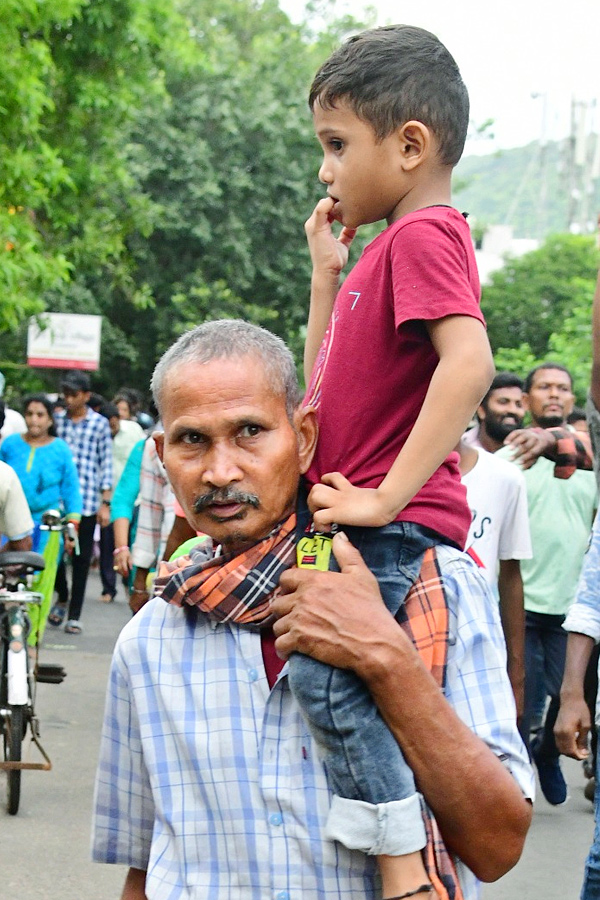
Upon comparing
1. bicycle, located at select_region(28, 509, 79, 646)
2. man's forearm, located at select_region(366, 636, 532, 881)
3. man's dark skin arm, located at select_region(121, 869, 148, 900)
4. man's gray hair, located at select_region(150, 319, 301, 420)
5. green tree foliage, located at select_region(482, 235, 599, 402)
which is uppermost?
man's gray hair, located at select_region(150, 319, 301, 420)

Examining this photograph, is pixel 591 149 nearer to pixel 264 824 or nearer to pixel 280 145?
pixel 280 145

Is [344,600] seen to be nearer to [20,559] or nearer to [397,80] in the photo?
[397,80]

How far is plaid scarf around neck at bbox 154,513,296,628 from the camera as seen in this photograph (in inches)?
96.2

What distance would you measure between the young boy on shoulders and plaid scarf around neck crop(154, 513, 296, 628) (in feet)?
0.30

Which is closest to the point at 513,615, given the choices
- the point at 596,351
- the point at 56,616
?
the point at 596,351

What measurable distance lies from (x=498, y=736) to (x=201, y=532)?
56 cm

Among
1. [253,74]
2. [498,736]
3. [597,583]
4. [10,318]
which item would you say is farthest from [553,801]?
[253,74]

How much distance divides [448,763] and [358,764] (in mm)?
132

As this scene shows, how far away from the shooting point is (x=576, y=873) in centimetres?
650

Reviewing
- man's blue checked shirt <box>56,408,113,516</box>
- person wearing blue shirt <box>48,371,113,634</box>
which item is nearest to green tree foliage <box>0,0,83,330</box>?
person wearing blue shirt <box>48,371,113,634</box>

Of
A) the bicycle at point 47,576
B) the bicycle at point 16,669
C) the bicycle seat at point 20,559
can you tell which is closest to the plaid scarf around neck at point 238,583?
the bicycle at point 16,669

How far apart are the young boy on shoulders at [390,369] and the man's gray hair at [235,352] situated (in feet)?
0.22

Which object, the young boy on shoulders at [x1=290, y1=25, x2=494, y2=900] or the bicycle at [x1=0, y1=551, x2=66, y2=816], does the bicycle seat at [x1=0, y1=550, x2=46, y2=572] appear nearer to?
the bicycle at [x1=0, y1=551, x2=66, y2=816]

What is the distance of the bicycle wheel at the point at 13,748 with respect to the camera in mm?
7059
